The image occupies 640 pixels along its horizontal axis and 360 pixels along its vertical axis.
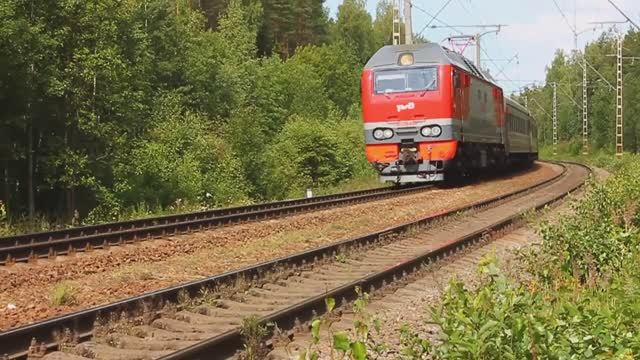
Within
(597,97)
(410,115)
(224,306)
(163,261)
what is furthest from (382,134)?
(597,97)

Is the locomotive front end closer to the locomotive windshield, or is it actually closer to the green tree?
the locomotive windshield

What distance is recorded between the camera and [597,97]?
3081 inches

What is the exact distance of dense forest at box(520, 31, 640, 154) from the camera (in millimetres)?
71375

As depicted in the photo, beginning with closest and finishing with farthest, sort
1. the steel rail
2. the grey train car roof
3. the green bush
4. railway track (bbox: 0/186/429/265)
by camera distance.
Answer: the steel rail
railway track (bbox: 0/186/429/265)
the grey train car roof
the green bush

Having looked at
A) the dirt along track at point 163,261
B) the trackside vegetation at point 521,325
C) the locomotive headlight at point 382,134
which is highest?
the locomotive headlight at point 382,134

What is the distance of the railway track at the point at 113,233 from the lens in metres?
10.9

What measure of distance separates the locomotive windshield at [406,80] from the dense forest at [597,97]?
3095cm

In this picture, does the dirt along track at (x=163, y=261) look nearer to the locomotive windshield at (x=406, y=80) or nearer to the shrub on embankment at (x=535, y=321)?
the shrub on embankment at (x=535, y=321)

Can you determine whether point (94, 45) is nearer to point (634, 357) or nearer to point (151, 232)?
point (151, 232)

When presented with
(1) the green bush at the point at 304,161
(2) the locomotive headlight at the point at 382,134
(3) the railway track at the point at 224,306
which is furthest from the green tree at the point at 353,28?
(3) the railway track at the point at 224,306

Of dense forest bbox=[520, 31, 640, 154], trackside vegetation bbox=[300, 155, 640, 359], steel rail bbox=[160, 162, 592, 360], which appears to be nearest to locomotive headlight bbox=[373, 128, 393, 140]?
steel rail bbox=[160, 162, 592, 360]

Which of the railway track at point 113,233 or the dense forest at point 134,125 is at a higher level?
the dense forest at point 134,125

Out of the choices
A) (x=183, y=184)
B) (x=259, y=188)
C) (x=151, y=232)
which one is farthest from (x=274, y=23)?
(x=151, y=232)

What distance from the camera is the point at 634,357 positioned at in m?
4.41
